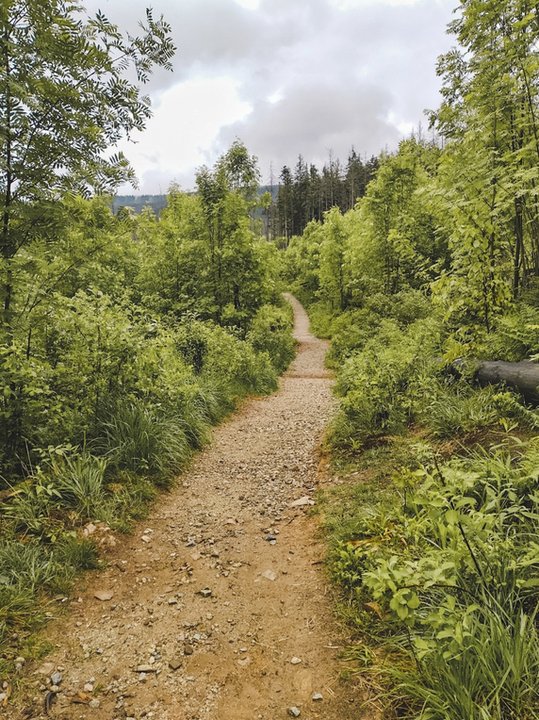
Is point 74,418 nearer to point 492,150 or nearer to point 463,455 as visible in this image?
point 463,455

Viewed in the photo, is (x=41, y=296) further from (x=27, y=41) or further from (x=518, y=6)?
(x=518, y=6)

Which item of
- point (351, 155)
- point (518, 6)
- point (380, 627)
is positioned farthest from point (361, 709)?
point (351, 155)

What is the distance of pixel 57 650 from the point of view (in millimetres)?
2854

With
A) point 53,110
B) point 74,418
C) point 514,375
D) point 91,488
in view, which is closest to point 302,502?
point 91,488

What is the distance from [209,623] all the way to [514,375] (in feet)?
15.5

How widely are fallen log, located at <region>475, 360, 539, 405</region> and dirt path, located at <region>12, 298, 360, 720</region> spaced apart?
2999mm

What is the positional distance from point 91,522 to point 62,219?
10.2ft

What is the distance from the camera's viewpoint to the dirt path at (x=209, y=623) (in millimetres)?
2521

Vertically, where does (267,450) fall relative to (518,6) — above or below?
below

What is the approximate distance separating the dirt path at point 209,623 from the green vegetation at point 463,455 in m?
0.36

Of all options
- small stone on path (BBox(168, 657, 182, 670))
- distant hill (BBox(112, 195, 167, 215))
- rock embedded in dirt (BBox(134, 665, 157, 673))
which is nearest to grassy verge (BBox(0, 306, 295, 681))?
rock embedded in dirt (BBox(134, 665, 157, 673))

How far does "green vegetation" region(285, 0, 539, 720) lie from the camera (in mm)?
2158

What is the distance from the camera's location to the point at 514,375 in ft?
17.5

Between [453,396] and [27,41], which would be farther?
[453,396]
